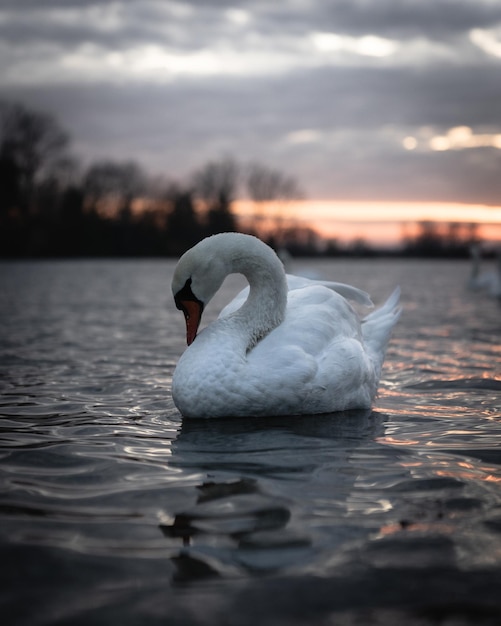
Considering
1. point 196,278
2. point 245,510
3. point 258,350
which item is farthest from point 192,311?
point 245,510

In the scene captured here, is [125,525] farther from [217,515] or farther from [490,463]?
[490,463]

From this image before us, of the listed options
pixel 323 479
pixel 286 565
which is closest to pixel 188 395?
pixel 323 479

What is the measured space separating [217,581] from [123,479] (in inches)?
52.0

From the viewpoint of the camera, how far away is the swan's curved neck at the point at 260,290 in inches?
220

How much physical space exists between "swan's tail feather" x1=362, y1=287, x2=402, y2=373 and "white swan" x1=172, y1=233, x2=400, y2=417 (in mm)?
740

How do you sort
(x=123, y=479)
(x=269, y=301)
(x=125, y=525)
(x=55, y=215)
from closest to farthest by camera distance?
(x=125, y=525) < (x=123, y=479) < (x=269, y=301) < (x=55, y=215)

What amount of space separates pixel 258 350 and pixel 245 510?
1.99 meters

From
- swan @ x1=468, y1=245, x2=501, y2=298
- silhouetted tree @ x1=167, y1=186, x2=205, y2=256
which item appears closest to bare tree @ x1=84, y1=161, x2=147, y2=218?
silhouetted tree @ x1=167, y1=186, x2=205, y2=256

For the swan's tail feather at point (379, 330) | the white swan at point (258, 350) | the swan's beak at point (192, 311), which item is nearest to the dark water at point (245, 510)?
the white swan at point (258, 350)

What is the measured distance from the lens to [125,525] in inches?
129

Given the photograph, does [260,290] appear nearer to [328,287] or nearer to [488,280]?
[328,287]

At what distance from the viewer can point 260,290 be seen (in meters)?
5.73

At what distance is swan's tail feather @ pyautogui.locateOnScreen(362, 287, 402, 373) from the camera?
6.91m

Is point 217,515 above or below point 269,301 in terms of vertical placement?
below
